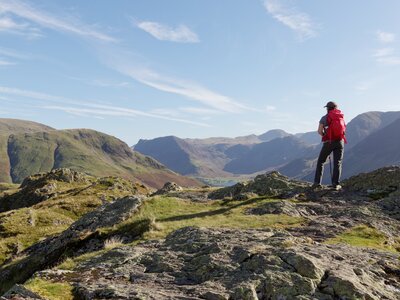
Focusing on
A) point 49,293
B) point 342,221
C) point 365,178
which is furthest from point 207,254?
point 365,178

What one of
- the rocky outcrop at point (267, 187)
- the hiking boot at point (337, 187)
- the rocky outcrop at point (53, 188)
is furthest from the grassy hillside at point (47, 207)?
the hiking boot at point (337, 187)

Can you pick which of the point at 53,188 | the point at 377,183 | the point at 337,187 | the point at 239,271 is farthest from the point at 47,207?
the point at 239,271

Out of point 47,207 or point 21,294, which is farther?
point 47,207

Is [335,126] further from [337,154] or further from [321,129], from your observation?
[337,154]

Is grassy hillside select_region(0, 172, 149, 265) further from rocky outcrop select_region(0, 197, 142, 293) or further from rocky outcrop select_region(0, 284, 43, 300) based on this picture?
rocky outcrop select_region(0, 284, 43, 300)

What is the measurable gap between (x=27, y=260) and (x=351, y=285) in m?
17.8

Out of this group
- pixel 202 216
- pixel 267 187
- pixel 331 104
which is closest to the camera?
pixel 202 216

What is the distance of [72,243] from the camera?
20453 mm

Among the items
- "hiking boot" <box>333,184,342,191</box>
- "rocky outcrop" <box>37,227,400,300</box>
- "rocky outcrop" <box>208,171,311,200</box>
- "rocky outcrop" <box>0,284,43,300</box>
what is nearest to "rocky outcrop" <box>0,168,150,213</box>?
"rocky outcrop" <box>208,171,311,200</box>

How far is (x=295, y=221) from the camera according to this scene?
2086cm

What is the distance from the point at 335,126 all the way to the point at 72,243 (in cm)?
1818

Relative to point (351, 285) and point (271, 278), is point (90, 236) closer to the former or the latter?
point (271, 278)

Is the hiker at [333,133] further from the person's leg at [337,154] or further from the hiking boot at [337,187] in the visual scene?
the hiking boot at [337,187]

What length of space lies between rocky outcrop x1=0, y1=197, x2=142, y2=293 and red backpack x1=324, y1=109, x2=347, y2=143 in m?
13.6
